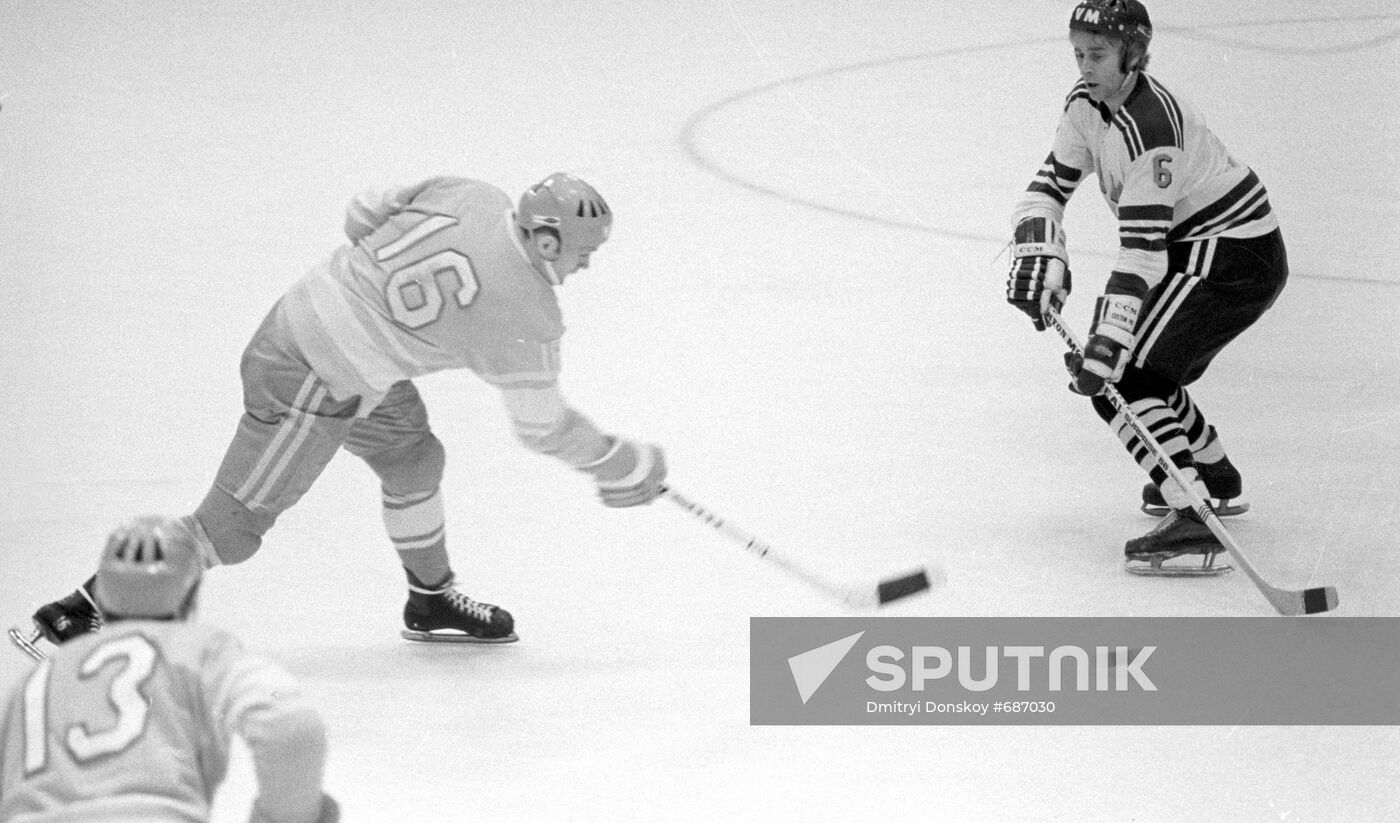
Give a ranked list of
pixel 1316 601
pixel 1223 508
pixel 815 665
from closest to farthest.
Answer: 1. pixel 815 665
2. pixel 1316 601
3. pixel 1223 508

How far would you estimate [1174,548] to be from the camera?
4102mm

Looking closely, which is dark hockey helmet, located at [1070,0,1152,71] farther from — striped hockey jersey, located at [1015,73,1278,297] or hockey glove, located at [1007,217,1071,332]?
hockey glove, located at [1007,217,1071,332]

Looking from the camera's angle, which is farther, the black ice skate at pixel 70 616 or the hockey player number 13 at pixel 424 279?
the black ice skate at pixel 70 616

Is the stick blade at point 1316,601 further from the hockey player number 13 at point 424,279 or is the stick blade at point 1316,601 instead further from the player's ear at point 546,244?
the hockey player number 13 at point 424,279

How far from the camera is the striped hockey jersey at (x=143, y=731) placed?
235cm

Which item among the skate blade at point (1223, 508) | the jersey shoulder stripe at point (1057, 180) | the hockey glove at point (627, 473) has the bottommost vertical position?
the hockey glove at point (627, 473)

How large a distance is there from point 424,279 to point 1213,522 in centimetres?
178

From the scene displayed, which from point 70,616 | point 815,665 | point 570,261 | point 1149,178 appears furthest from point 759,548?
point 70,616

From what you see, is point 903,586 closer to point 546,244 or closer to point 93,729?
point 546,244

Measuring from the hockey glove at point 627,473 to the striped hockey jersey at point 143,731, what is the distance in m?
1.41

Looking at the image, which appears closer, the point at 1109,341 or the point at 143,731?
the point at 143,731

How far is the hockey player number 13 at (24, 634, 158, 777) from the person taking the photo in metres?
2.37

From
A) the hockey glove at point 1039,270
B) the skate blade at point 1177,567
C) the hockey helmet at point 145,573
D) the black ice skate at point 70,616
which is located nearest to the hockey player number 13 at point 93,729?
the hockey helmet at point 145,573

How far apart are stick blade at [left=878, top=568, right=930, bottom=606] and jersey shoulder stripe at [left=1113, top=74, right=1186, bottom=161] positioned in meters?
1.03
